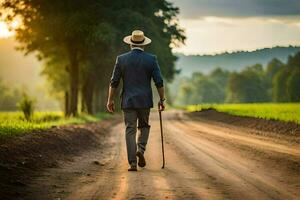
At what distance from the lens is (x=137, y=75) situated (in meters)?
10.5

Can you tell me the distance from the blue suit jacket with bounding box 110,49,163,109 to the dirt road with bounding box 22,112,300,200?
1344 millimetres

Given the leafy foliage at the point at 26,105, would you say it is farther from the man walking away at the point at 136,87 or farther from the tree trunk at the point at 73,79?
the man walking away at the point at 136,87

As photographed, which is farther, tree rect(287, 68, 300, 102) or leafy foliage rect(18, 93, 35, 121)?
tree rect(287, 68, 300, 102)

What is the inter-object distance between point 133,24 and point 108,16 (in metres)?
1.72

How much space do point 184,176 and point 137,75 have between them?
2437 mm

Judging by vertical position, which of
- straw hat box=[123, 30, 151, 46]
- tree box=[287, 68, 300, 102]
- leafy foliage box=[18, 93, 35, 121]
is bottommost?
leafy foliage box=[18, 93, 35, 121]

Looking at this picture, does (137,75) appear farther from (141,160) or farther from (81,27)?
(81,27)

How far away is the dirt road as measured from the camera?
7344 millimetres

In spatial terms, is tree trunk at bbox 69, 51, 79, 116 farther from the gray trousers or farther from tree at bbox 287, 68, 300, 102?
tree at bbox 287, 68, 300, 102

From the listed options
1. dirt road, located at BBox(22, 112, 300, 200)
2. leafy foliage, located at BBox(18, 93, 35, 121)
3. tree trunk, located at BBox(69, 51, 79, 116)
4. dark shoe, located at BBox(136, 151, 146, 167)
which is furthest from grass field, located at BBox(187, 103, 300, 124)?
dark shoe, located at BBox(136, 151, 146, 167)

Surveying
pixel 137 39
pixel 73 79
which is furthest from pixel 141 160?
pixel 73 79

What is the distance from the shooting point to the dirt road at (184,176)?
24.1ft

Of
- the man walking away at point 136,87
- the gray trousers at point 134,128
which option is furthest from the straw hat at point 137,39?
the gray trousers at point 134,128

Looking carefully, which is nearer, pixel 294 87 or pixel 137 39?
pixel 137 39
